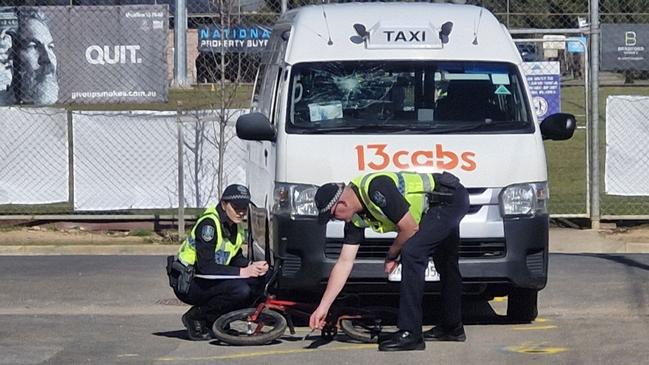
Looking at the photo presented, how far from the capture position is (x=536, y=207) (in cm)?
907

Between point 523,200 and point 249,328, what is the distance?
2111mm

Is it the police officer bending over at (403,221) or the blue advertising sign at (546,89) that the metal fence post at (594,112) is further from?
the police officer bending over at (403,221)

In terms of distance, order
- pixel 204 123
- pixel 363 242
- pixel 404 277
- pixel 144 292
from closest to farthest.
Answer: pixel 404 277, pixel 363 242, pixel 144 292, pixel 204 123

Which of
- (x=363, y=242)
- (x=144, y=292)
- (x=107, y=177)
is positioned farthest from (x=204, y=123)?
(x=363, y=242)

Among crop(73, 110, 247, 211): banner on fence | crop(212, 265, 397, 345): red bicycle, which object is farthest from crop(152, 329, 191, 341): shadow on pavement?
crop(73, 110, 247, 211): banner on fence

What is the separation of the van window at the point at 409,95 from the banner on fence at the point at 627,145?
5944mm

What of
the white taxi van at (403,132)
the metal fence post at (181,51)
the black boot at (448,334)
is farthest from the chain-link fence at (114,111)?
the black boot at (448,334)

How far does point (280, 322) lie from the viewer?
8750 mm

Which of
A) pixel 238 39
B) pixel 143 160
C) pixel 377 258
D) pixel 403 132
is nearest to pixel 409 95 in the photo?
pixel 403 132

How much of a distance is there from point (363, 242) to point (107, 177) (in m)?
7.14

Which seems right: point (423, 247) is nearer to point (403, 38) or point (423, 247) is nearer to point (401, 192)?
point (401, 192)

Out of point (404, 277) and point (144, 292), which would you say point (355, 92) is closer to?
point (404, 277)

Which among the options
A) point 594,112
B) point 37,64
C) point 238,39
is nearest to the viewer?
point 594,112

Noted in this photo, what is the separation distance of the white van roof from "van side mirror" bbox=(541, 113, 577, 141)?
525mm
